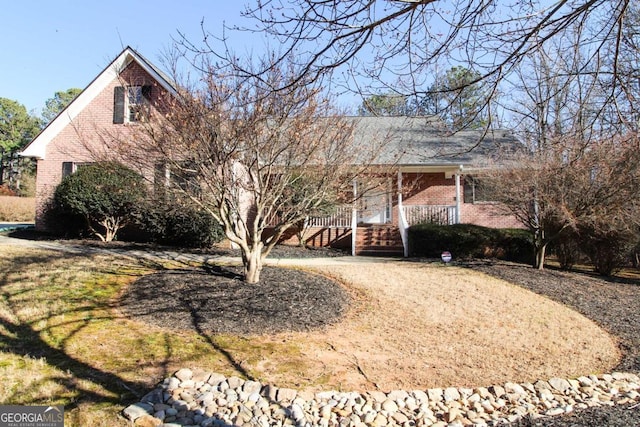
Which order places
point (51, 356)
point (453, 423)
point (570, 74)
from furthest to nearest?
point (51, 356) → point (570, 74) → point (453, 423)

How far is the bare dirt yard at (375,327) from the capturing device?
459cm

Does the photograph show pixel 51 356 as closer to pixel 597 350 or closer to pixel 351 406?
pixel 351 406

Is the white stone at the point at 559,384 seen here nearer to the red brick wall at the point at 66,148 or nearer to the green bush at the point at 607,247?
the green bush at the point at 607,247

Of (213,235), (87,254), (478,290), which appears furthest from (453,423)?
→ (213,235)

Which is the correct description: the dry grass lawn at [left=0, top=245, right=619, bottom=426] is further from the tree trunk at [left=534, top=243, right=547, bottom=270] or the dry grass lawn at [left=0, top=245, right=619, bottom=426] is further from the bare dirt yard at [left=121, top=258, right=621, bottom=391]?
the tree trunk at [left=534, top=243, right=547, bottom=270]

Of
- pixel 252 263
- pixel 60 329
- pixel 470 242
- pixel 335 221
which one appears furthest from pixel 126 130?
pixel 470 242

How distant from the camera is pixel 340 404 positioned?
385 cm

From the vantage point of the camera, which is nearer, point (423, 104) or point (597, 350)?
point (423, 104)

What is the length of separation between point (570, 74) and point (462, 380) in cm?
357

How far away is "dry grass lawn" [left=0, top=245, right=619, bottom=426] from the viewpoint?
3.93m

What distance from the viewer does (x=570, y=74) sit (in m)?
4.06

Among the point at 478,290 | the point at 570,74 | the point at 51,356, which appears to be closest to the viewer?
the point at 570,74

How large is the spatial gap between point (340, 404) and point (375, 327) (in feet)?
7.33

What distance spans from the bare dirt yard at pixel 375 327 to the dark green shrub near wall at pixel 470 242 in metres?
3.42
